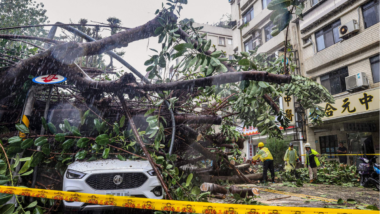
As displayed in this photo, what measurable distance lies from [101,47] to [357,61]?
13627mm

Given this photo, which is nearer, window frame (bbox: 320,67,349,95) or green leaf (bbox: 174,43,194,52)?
green leaf (bbox: 174,43,194,52)

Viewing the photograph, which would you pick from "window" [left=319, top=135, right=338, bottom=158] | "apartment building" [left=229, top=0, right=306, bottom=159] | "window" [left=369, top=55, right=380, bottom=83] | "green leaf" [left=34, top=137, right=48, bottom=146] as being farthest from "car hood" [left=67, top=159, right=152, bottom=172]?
"window" [left=319, top=135, right=338, bottom=158]

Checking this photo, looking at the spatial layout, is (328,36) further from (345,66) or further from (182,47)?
(182,47)

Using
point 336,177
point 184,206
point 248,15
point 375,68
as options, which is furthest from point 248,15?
point 184,206

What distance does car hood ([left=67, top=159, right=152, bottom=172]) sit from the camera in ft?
11.6

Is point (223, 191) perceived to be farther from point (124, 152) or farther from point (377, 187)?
point (377, 187)

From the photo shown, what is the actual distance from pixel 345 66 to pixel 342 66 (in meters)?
0.15

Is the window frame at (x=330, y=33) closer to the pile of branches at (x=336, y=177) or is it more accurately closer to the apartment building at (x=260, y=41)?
the apartment building at (x=260, y=41)

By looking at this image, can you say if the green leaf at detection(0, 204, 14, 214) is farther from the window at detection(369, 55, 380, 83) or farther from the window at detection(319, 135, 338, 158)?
the window at detection(319, 135, 338, 158)

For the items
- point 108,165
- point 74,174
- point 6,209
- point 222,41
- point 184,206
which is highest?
point 222,41

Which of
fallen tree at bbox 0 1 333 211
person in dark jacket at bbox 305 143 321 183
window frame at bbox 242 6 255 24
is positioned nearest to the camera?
fallen tree at bbox 0 1 333 211

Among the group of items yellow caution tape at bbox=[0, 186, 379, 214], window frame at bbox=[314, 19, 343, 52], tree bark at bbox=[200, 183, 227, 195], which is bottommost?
tree bark at bbox=[200, 183, 227, 195]

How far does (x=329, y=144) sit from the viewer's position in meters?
15.1

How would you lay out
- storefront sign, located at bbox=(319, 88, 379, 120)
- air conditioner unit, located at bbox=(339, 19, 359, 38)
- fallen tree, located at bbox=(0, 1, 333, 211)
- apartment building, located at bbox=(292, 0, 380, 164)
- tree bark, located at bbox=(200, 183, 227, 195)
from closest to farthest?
fallen tree, located at bbox=(0, 1, 333, 211) < tree bark, located at bbox=(200, 183, 227, 195) < storefront sign, located at bbox=(319, 88, 379, 120) < apartment building, located at bbox=(292, 0, 380, 164) < air conditioner unit, located at bbox=(339, 19, 359, 38)
